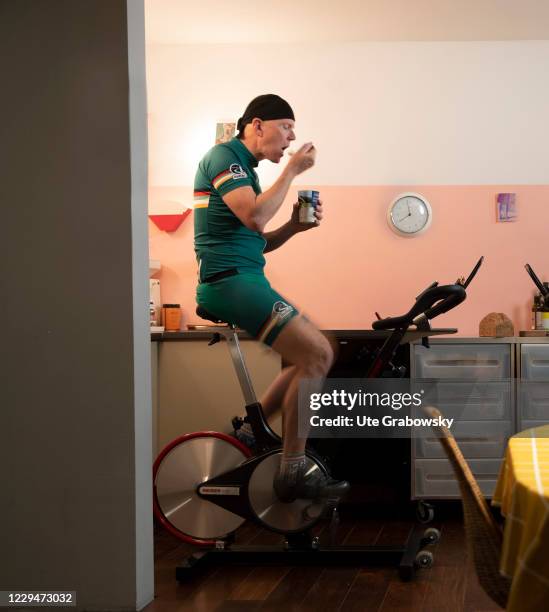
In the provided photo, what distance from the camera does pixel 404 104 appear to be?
488 cm

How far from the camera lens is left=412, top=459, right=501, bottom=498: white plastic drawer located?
4.11 metres

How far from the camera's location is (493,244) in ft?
15.9

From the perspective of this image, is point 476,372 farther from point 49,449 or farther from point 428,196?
point 49,449

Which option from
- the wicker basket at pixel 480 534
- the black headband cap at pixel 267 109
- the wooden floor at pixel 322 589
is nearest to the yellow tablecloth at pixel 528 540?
the wicker basket at pixel 480 534

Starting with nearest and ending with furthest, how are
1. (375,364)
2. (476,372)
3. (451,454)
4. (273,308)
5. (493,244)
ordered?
(451,454) → (273,308) → (375,364) → (476,372) → (493,244)

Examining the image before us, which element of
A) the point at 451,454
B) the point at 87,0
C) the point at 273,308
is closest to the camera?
the point at 451,454

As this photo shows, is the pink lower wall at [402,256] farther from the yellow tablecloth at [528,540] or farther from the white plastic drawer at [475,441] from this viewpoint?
the yellow tablecloth at [528,540]

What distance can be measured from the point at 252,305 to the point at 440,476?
170 cm

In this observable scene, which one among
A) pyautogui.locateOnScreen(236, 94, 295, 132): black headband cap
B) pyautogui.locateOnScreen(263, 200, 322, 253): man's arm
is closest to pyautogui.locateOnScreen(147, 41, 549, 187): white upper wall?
pyautogui.locateOnScreen(263, 200, 322, 253): man's arm

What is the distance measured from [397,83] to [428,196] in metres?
0.68

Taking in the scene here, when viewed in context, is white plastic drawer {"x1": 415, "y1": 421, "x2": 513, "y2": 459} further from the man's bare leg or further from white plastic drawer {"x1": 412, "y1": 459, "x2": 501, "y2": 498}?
the man's bare leg

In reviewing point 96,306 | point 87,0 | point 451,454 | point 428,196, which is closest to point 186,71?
point 428,196

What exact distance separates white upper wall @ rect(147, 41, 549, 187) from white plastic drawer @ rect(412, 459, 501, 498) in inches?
65.3

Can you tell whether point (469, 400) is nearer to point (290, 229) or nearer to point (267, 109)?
point (290, 229)
